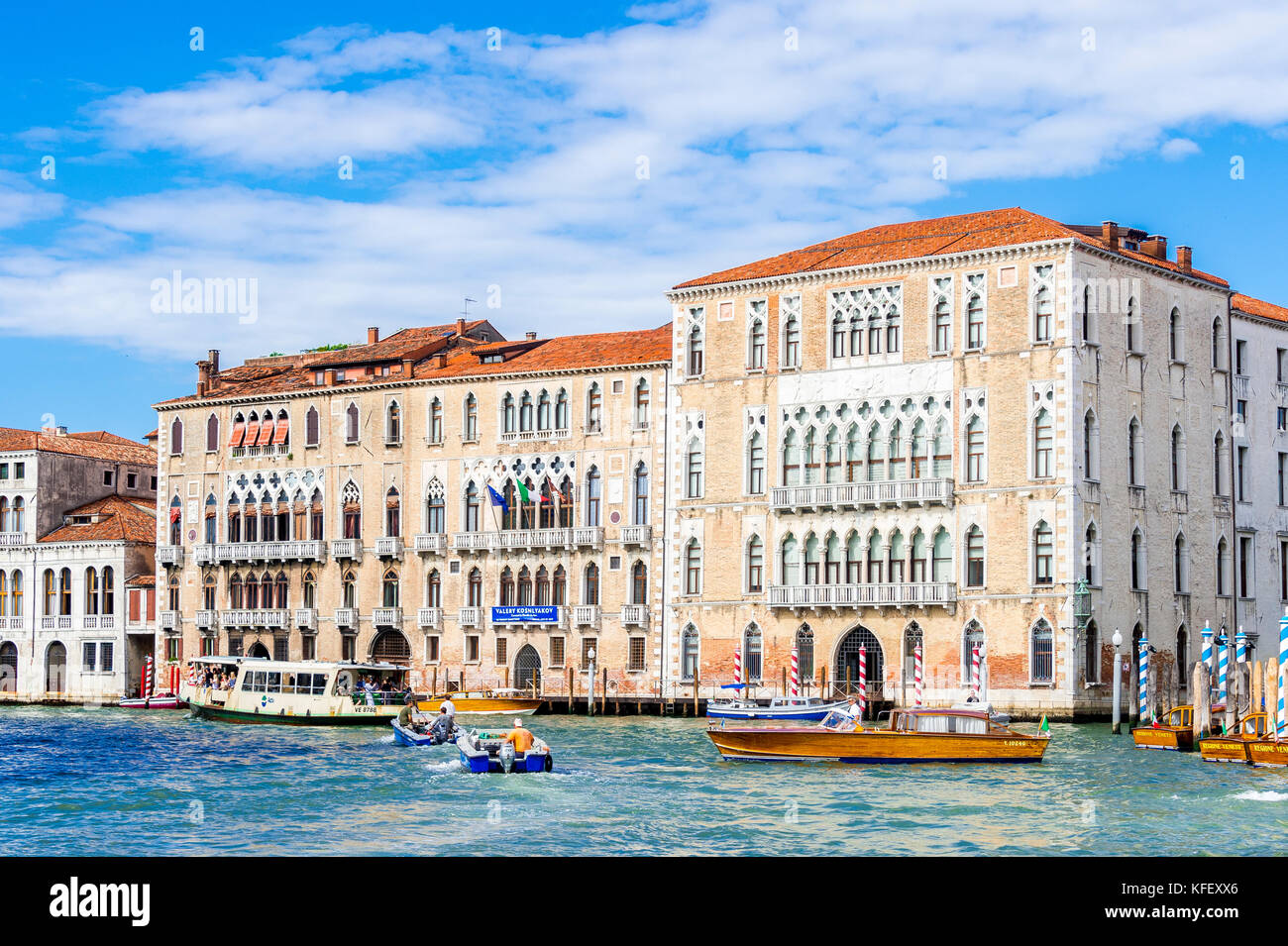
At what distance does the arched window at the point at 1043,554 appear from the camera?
43844 mm

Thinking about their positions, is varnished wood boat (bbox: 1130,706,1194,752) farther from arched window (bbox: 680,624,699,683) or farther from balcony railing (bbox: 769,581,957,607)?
arched window (bbox: 680,624,699,683)

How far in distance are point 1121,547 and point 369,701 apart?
2001cm

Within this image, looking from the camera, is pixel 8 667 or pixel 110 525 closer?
pixel 110 525

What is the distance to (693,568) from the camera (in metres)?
50.2

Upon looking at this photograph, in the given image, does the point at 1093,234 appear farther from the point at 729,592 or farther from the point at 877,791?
the point at 877,791

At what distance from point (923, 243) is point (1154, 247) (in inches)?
281

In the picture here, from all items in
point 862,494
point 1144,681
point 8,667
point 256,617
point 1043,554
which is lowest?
point 8,667

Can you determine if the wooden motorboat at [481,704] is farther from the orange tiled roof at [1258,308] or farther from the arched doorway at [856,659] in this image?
the orange tiled roof at [1258,308]

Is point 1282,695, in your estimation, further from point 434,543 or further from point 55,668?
point 55,668

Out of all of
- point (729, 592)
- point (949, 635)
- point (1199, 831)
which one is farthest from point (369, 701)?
point (1199, 831)

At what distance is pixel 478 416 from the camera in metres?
54.3

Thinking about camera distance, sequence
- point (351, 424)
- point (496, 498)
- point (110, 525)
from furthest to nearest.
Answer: point (110, 525), point (351, 424), point (496, 498)

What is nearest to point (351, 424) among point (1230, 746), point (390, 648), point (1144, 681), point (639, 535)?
Result: point (390, 648)

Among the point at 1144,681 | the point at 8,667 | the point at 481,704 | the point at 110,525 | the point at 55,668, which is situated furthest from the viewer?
the point at 8,667
